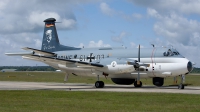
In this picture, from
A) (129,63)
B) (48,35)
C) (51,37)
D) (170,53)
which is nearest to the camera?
(129,63)

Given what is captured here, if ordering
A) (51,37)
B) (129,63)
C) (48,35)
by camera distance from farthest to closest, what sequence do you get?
(48,35) → (51,37) → (129,63)

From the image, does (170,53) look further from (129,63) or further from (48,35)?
(48,35)

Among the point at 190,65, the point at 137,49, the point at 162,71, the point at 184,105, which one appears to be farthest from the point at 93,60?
the point at 184,105

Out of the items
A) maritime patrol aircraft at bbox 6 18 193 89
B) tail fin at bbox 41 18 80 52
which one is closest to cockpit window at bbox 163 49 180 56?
maritime patrol aircraft at bbox 6 18 193 89

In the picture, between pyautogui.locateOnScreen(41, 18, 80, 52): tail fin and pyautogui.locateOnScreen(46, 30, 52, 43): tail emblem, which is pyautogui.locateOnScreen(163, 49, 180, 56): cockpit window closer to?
pyautogui.locateOnScreen(41, 18, 80, 52): tail fin

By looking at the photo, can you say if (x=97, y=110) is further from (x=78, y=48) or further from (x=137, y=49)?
(x=78, y=48)

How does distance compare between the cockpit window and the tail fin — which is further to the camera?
the tail fin

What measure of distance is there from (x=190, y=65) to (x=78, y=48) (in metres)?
12.8

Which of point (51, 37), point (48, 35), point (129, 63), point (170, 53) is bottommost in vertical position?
point (129, 63)

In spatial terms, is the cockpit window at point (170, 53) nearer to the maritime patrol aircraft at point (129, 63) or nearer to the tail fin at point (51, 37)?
the maritime patrol aircraft at point (129, 63)

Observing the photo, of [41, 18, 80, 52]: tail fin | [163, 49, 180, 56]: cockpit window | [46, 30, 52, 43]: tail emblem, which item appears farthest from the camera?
[46, 30, 52, 43]: tail emblem

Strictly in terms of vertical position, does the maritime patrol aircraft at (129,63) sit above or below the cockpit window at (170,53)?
below

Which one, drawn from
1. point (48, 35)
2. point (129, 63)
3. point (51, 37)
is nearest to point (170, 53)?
point (129, 63)

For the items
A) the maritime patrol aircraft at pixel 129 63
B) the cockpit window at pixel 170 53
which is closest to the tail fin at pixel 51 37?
the maritime patrol aircraft at pixel 129 63
